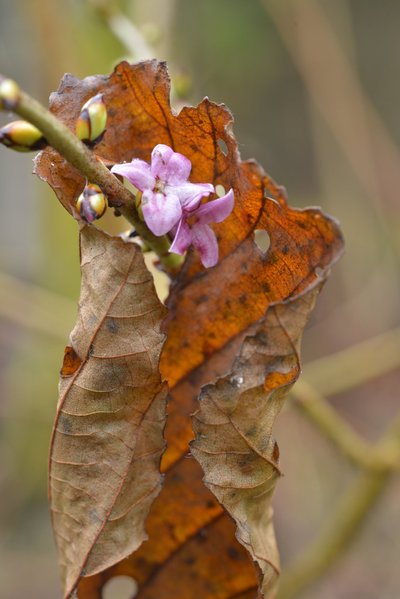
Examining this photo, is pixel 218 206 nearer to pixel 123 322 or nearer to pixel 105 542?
pixel 123 322

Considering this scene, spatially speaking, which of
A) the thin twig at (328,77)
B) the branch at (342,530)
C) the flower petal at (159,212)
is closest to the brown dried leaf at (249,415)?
the flower petal at (159,212)

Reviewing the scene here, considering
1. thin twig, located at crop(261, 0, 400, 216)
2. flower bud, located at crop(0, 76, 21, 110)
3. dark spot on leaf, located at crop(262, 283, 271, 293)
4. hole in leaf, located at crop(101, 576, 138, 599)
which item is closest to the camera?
flower bud, located at crop(0, 76, 21, 110)

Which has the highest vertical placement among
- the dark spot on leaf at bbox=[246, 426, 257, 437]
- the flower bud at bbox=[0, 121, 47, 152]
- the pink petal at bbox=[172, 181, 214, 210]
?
the flower bud at bbox=[0, 121, 47, 152]

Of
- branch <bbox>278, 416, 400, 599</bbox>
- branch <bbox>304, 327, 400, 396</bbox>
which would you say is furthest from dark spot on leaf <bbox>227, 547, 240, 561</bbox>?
branch <bbox>304, 327, 400, 396</bbox>

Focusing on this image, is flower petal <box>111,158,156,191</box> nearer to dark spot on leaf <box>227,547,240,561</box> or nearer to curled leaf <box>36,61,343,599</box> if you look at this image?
curled leaf <box>36,61,343,599</box>

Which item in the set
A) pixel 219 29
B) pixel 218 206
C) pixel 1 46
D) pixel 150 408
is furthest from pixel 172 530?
pixel 219 29

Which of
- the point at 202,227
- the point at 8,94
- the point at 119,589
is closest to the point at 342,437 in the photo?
the point at 202,227

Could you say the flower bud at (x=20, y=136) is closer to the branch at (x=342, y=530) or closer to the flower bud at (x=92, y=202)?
the flower bud at (x=92, y=202)
